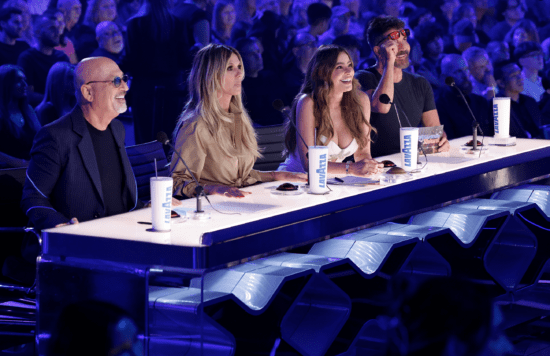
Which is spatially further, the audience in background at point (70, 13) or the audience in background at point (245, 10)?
the audience in background at point (245, 10)

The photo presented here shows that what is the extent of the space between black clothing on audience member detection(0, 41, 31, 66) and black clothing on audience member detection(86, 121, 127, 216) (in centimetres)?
160

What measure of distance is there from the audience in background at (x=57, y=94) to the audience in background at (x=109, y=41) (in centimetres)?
24

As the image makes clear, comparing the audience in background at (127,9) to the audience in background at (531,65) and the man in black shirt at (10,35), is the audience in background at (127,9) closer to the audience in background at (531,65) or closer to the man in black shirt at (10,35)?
the man in black shirt at (10,35)

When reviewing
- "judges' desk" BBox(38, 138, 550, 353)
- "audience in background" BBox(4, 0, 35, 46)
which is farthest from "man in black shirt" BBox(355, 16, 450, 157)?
"audience in background" BBox(4, 0, 35, 46)

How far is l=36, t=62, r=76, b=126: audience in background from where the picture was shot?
4.51 m

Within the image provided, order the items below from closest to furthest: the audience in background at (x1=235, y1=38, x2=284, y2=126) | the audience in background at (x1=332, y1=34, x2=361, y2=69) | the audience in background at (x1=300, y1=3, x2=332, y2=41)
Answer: the audience in background at (x1=235, y1=38, x2=284, y2=126) → the audience in background at (x1=300, y1=3, x2=332, y2=41) → the audience in background at (x1=332, y1=34, x2=361, y2=69)

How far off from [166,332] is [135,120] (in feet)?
10.4

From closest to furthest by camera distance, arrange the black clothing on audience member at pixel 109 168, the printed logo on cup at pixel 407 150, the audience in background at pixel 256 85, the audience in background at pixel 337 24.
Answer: the black clothing on audience member at pixel 109 168 → the printed logo on cup at pixel 407 150 → the audience in background at pixel 256 85 → the audience in background at pixel 337 24

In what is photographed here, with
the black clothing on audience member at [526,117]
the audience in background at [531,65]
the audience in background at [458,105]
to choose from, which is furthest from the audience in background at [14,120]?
the audience in background at [531,65]

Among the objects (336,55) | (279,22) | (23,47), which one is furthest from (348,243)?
(279,22)

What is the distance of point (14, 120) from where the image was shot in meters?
4.35

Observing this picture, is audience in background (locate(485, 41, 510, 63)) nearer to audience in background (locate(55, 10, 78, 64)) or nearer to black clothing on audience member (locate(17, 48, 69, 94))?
audience in background (locate(55, 10, 78, 64))

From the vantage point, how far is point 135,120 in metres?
5.12

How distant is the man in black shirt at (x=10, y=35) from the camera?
4.27m
